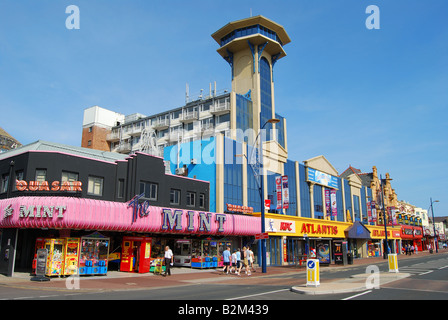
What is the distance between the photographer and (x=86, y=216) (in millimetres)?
21406

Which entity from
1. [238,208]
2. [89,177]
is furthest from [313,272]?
[238,208]

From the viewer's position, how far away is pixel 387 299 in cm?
1291

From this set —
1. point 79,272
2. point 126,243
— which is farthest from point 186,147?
point 79,272

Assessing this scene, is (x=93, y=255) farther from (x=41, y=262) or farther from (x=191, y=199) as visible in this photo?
(x=191, y=199)

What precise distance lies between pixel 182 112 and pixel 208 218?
1255 inches

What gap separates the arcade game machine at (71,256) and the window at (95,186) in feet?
14.6

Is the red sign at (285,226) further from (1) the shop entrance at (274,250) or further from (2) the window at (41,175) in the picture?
(2) the window at (41,175)

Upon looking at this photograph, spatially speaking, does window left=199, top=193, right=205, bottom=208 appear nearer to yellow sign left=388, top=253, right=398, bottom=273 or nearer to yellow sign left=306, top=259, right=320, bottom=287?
yellow sign left=388, top=253, right=398, bottom=273

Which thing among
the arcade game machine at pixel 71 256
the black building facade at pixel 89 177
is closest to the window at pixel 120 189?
the black building facade at pixel 89 177

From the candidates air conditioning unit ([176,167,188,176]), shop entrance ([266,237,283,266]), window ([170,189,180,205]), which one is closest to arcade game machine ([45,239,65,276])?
window ([170,189,180,205])
